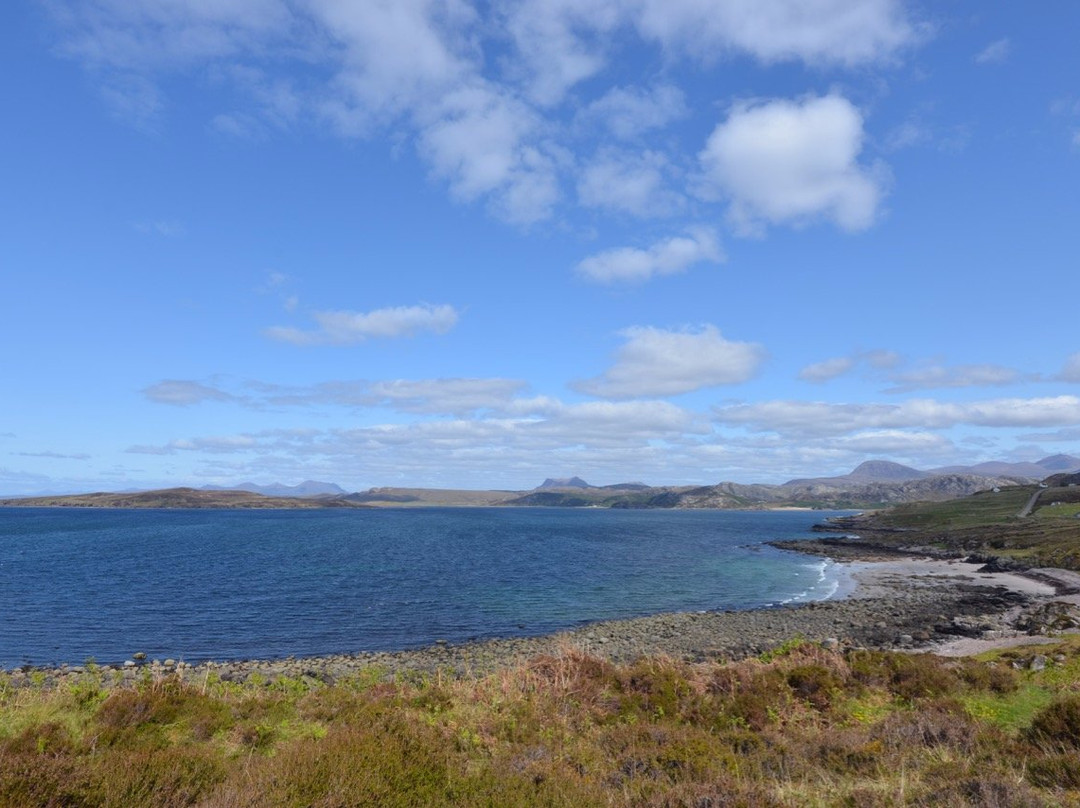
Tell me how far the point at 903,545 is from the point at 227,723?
391ft

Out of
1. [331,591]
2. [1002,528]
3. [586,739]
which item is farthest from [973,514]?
[586,739]

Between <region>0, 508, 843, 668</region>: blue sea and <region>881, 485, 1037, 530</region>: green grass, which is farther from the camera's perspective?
<region>881, 485, 1037, 530</region>: green grass

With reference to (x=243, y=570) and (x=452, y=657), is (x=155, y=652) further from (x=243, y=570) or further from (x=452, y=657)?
(x=243, y=570)

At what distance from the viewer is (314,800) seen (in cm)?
802

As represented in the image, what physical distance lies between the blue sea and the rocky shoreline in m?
3.48

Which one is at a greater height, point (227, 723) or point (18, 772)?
point (18, 772)

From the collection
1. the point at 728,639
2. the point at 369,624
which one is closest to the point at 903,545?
the point at 728,639

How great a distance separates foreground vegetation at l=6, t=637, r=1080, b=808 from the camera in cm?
859

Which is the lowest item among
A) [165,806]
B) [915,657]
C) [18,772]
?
[915,657]

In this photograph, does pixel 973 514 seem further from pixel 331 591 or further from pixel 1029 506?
pixel 331 591

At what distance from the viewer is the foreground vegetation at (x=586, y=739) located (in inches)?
338

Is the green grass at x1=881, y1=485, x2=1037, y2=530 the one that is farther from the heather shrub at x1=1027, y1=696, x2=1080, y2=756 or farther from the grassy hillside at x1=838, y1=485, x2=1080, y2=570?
the heather shrub at x1=1027, y1=696, x2=1080, y2=756

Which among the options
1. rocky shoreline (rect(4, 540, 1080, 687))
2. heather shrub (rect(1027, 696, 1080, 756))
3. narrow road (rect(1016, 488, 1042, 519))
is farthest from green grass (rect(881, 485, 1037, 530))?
heather shrub (rect(1027, 696, 1080, 756))

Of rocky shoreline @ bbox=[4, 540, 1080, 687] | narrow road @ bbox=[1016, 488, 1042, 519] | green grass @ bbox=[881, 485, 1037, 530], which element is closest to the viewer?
rocky shoreline @ bbox=[4, 540, 1080, 687]
